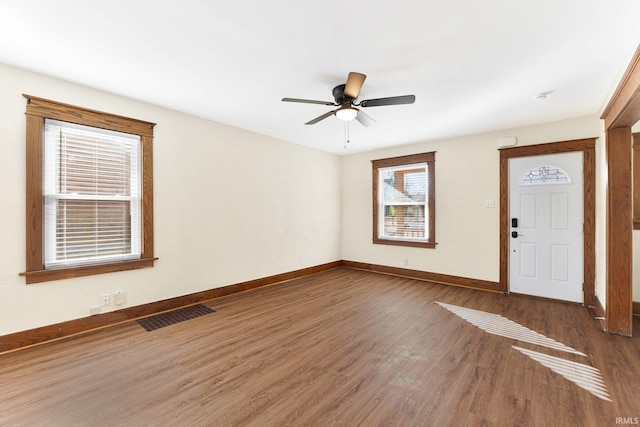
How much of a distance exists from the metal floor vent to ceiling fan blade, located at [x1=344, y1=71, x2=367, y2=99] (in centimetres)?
310

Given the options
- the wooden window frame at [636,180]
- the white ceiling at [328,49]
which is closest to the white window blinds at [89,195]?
the white ceiling at [328,49]

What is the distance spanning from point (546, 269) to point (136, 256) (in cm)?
562

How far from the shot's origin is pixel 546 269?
4172mm

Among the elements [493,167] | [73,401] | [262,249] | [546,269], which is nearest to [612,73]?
[493,167]

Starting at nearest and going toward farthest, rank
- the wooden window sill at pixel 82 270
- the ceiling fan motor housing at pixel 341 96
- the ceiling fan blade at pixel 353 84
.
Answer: the ceiling fan blade at pixel 353 84, the wooden window sill at pixel 82 270, the ceiling fan motor housing at pixel 341 96

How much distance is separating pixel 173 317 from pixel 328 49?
340 cm

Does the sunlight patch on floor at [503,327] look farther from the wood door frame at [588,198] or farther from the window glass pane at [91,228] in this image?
the window glass pane at [91,228]

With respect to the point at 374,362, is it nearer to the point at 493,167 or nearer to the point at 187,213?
the point at 187,213

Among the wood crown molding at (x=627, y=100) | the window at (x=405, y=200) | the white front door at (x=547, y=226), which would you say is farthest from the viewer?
the window at (x=405, y=200)

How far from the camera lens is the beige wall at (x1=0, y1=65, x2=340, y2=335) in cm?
266

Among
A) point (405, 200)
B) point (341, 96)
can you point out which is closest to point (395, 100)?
point (341, 96)

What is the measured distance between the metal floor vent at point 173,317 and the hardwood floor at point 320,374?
121 mm

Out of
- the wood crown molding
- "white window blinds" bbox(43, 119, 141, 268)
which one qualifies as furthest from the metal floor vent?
the wood crown molding

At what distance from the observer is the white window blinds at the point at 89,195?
289 cm
